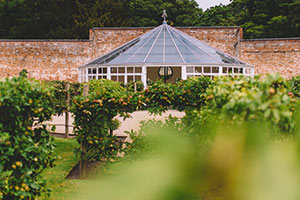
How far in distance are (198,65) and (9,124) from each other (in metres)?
11.0

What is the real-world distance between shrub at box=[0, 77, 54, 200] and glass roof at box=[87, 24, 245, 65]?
1010cm

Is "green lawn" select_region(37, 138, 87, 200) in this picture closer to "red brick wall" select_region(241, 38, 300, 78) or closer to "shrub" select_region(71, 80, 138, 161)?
"shrub" select_region(71, 80, 138, 161)

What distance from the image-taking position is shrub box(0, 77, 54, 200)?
298 cm

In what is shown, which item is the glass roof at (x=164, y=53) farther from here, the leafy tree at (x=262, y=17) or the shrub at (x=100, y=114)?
the leafy tree at (x=262, y=17)

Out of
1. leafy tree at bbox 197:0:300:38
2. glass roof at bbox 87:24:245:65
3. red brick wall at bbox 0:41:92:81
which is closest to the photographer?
glass roof at bbox 87:24:245:65

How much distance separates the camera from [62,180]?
5.14m

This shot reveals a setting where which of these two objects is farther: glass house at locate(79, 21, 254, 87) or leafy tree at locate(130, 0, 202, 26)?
leafy tree at locate(130, 0, 202, 26)

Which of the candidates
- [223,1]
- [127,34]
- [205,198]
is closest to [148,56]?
[127,34]

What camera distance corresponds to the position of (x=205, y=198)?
0.62m

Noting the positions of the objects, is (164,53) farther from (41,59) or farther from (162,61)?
(41,59)

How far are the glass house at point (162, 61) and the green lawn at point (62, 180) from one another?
6.91m

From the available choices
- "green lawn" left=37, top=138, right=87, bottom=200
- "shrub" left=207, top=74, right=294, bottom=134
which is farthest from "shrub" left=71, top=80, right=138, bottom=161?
"shrub" left=207, top=74, right=294, bottom=134

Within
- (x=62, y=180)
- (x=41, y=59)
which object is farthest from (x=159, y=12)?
(x=62, y=180)

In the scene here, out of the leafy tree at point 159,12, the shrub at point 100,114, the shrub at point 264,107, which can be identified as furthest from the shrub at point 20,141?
the leafy tree at point 159,12
